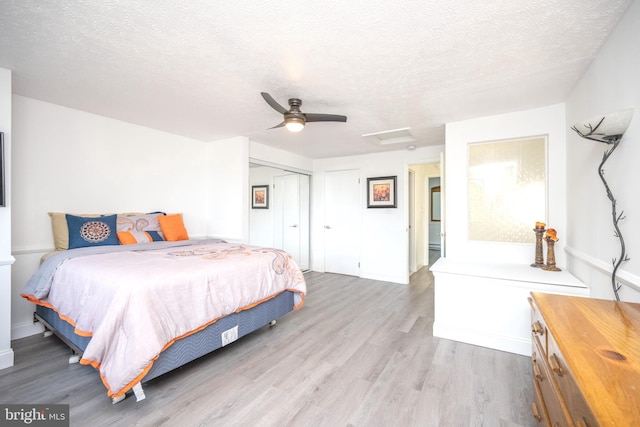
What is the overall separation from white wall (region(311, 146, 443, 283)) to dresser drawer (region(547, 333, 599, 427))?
364 cm

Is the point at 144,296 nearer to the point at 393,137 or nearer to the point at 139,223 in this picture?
the point at 139,223

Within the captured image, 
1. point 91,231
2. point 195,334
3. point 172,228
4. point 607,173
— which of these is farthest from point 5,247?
point 607,173

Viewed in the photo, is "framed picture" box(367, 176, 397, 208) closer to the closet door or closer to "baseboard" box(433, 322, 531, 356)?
the closet door

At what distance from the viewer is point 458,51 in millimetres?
1865

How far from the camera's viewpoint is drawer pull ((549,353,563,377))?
95 cm

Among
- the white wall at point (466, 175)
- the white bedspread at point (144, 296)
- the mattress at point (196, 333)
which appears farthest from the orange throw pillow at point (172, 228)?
the white wall at point (466, 175)

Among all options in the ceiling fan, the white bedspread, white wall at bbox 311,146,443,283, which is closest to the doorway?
white wall at bbox 311,146,443,283

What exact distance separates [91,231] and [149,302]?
1.73 m

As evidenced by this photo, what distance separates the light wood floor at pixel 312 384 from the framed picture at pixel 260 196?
3.05 meters

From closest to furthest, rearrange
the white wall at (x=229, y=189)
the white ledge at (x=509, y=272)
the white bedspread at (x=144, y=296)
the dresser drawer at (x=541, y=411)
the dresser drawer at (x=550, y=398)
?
the dresser drawer at (x=550, y=398), the dresser drawer at (x=541, y=411), the white bedspread at (x=144, y=296), the white ledge at (x=509, y=272), the white wall at (x=229, y=189)

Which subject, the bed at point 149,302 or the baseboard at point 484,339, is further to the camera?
the baseboard at point 484,339

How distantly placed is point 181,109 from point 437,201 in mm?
7651

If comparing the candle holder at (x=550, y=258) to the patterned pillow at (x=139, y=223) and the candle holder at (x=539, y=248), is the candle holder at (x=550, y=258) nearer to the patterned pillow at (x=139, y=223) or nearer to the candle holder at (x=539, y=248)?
the candle holder at (x=539, y=248)

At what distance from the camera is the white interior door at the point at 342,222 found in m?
5.20
